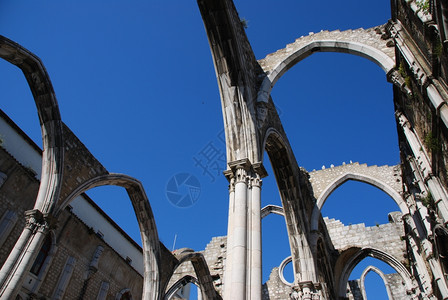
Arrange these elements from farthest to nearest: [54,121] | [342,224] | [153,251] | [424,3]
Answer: [342,224]
[153,251]
[54,121]
[424,3]

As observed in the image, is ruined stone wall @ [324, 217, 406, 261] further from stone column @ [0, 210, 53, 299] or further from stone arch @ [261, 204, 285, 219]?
stone column @ [0, 210, 53, 299]

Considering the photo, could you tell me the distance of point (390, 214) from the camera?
671 inches

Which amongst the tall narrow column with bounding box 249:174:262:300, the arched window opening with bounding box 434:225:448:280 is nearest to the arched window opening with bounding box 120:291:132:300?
the tall narrow column with bounding box 249:174:262:300

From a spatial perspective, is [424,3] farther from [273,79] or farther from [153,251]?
[153,251]

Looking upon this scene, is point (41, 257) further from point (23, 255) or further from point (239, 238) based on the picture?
point (239, 238)

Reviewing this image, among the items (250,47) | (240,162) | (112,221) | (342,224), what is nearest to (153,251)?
(112,221)

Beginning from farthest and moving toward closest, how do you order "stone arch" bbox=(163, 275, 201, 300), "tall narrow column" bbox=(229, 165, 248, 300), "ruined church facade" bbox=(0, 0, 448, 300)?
"stone arch" bbox=(163, 275, 201, 300) → "ruined church facade" bbox=(0, 0, 448, 300) → "tall narrow column" bbox=(229, 165, 248, 300)

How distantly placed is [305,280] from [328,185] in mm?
5779

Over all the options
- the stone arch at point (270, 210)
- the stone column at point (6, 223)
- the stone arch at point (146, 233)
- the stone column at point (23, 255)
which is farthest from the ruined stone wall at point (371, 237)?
the stone column at point (6, 223)

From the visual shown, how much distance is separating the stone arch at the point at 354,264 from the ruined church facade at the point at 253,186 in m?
0.05

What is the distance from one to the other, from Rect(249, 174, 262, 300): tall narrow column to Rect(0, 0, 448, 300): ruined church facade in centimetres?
2

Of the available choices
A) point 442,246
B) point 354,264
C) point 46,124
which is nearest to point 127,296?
point 46,124

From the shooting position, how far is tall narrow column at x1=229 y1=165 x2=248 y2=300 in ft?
18.0

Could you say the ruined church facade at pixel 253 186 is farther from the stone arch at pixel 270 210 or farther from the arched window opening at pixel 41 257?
the stone arch at pixel 270 210
